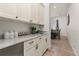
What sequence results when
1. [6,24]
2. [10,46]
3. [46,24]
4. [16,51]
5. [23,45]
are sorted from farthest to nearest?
[46,24], [6,24], [23,45], [16,51], [10,46]

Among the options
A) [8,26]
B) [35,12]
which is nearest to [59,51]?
[35,12]

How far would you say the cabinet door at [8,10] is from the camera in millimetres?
1805

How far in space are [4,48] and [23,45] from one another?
0.61m

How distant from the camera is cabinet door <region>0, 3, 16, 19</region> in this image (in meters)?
1.81

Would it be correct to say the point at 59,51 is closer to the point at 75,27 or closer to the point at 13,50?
the point at 75,27

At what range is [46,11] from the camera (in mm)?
5367

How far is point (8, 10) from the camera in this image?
6.57 ft

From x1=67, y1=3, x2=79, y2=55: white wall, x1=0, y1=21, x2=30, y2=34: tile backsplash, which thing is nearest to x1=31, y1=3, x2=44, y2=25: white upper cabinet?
x1=0, y1=21, x2=30, y2=34: tile backsplash

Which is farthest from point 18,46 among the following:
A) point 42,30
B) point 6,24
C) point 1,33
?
point 42,30

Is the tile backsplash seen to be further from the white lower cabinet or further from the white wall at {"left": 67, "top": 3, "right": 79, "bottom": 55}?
the white wall at {"left": 67, "top": 3, "right": 79, "bottom": 55}

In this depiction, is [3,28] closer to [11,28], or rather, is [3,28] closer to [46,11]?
[11,28]

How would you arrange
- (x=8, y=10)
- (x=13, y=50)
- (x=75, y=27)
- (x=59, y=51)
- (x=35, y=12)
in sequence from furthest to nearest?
(x=59, y=51) → (x=75, y=27) → (x=35, y=12) → (x=8, y=10) → (x=13, y=50)

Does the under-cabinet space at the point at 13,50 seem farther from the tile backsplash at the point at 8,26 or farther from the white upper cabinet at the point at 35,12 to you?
the white upper cabinet at the point at 35,12

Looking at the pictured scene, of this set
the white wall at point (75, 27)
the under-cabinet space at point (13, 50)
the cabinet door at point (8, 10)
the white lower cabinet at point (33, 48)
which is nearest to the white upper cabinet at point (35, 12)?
the white lower cabinet at point (33, 48)
